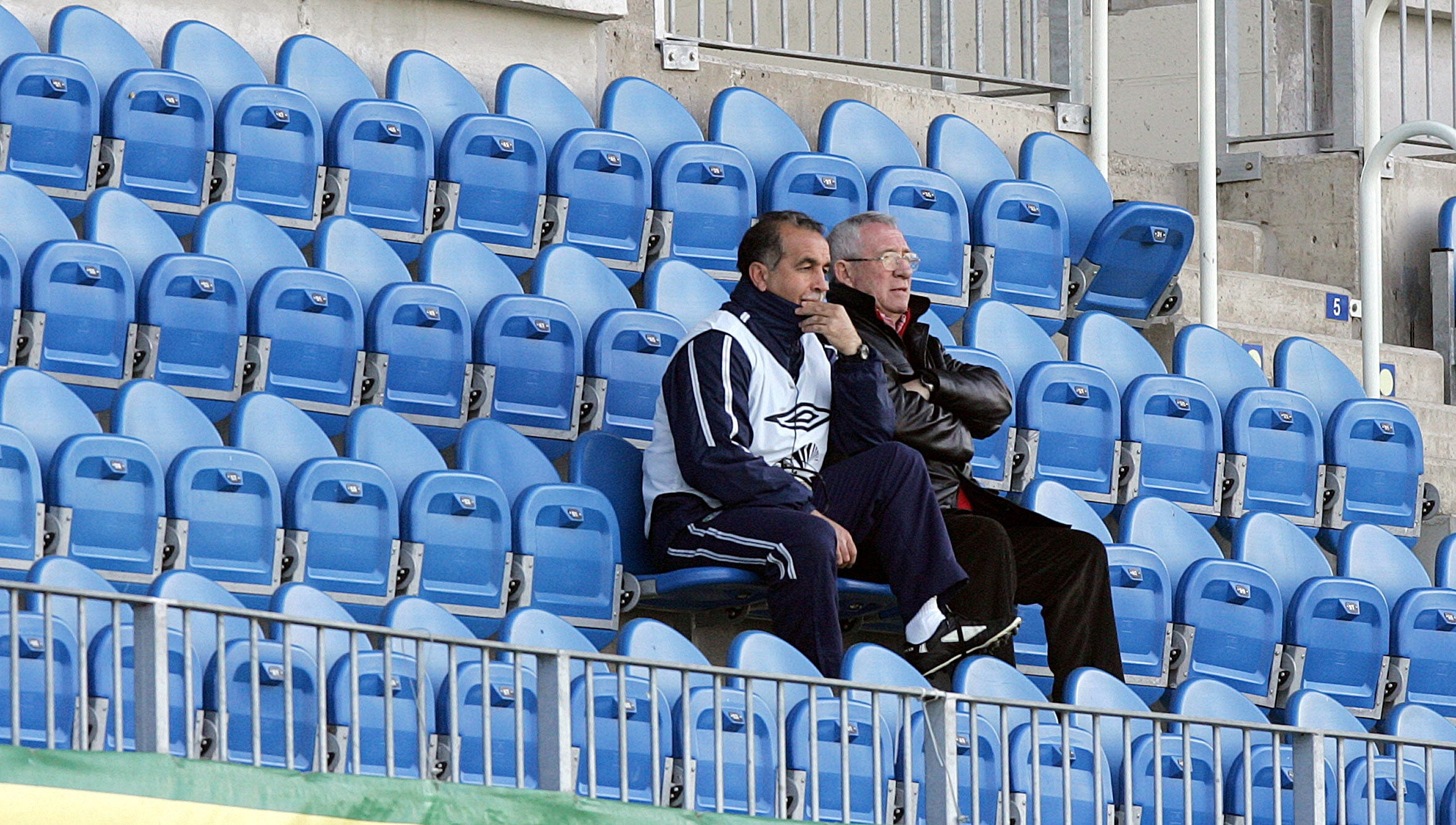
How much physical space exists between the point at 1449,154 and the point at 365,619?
15.3 ft

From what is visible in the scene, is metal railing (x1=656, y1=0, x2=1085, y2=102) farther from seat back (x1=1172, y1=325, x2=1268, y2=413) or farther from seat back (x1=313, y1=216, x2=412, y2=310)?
seat back (x1=313, y1=216, x2=412, y2=310)

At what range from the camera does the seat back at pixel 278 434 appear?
5.06 metres

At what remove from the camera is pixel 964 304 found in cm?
668

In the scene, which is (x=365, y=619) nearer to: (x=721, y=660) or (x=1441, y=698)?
(x=721, y=660)

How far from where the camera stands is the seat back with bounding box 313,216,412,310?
5.64 meters

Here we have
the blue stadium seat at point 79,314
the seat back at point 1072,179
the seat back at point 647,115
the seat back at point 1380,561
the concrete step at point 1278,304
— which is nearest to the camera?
the blue stadium seat at point 79,314

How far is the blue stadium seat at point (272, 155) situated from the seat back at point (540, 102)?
0.67m

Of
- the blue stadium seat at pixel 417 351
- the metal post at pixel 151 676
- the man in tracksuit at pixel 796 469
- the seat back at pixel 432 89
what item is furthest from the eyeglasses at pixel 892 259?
the metal post at pixel 151 676

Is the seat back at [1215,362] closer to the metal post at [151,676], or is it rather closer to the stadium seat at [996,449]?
the stadium seat at [996,449]

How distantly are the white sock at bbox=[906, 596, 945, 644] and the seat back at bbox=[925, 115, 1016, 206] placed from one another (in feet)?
7.09

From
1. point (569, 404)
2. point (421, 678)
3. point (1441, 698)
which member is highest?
point (569, 404)

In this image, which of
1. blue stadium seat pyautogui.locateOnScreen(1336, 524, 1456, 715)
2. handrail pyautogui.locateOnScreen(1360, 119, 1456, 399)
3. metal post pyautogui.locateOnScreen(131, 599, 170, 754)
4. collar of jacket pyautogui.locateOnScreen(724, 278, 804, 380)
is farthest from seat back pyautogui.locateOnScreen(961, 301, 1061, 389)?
metal post pyautogui.locateOnScreen(131, 599, 170, 754)

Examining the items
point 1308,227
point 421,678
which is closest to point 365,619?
point 421,678

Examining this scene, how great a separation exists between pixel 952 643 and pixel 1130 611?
806mm
